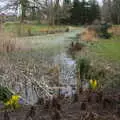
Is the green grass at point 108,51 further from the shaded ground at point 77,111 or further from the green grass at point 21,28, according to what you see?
the shaded ground at point 77,111

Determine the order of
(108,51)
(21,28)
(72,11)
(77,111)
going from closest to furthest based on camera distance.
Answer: (77,111) < (108,51) < (21,28) < (72,11)

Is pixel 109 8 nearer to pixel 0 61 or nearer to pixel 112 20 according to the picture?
pixel 112 20

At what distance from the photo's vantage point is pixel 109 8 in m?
45.1

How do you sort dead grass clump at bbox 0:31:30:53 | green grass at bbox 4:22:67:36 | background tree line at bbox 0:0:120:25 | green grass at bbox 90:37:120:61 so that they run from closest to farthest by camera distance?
dead grass clump at bbox 0:31:30:53 → green grass at bbox 90:37:120:61 → green grass at bbox 4:22:67:36 → background tree line at bbox 0:0:120:25

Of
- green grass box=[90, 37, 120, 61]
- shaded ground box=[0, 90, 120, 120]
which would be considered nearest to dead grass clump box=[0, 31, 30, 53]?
green grass box=[90, 37, 120, 61]

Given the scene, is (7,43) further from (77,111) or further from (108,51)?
(77,111)

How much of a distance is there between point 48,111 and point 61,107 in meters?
0.25

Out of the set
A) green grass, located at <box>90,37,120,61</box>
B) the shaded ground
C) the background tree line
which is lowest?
green grass, located at <box>90,37,120,61</box>

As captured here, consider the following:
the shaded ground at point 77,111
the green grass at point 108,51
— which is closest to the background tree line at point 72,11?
the green grass at point 108,51

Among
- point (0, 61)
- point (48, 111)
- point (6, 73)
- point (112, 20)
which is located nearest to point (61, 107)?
point (48, 111)

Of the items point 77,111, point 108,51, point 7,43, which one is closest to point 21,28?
point 108,51

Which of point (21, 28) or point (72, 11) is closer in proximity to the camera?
point (21, 28)

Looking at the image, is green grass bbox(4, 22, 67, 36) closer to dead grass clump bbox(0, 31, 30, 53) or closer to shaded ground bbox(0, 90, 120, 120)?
dead grass clump bbox(0, 31, 30, 53)

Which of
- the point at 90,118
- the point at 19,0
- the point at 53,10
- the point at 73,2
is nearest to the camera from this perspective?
the point at 90,118
